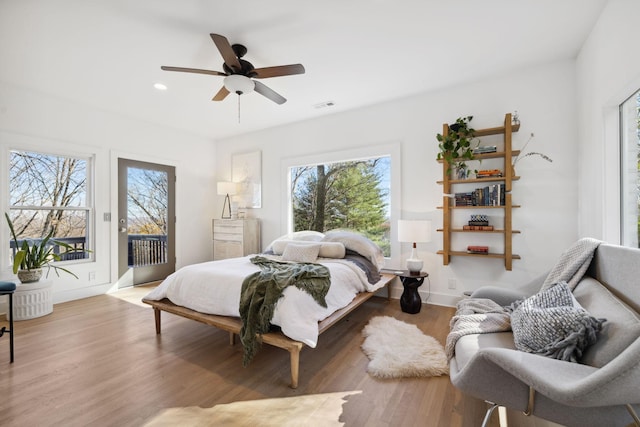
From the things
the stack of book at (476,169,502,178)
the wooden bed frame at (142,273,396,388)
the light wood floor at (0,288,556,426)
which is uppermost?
the stack of book at (476,169,502,178)

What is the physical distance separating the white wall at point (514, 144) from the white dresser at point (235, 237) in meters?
1.70

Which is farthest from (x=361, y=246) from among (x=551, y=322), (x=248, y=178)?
(x=248, y=178)

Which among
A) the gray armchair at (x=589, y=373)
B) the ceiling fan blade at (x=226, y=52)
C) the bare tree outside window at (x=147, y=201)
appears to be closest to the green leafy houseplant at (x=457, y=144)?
the gray armchair at (x=589, y=373)

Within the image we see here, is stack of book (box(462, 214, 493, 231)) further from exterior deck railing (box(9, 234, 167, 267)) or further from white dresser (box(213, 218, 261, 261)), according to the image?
exterior deck railing (box(9, 234, 167, 267))

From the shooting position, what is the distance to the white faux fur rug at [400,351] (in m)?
1.94

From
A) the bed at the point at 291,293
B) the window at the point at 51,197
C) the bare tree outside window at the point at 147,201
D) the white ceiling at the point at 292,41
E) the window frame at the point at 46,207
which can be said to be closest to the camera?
the bed at the point at 291,293

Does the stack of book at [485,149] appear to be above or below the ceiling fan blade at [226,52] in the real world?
below

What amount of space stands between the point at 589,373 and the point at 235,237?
438cm

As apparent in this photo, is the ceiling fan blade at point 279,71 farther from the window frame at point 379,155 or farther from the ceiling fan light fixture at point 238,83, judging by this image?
the window frame at point 379,155

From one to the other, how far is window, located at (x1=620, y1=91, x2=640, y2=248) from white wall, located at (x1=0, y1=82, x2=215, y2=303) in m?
5.53

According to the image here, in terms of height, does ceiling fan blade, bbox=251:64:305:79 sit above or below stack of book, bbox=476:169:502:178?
above

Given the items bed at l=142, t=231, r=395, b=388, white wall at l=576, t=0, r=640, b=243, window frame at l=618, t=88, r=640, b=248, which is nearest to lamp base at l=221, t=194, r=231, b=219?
bed at l=142, t=231, r=395, b=388

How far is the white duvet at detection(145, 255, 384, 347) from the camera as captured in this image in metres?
1.90

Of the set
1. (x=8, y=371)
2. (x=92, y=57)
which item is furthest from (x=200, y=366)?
(x=92, y=57)
